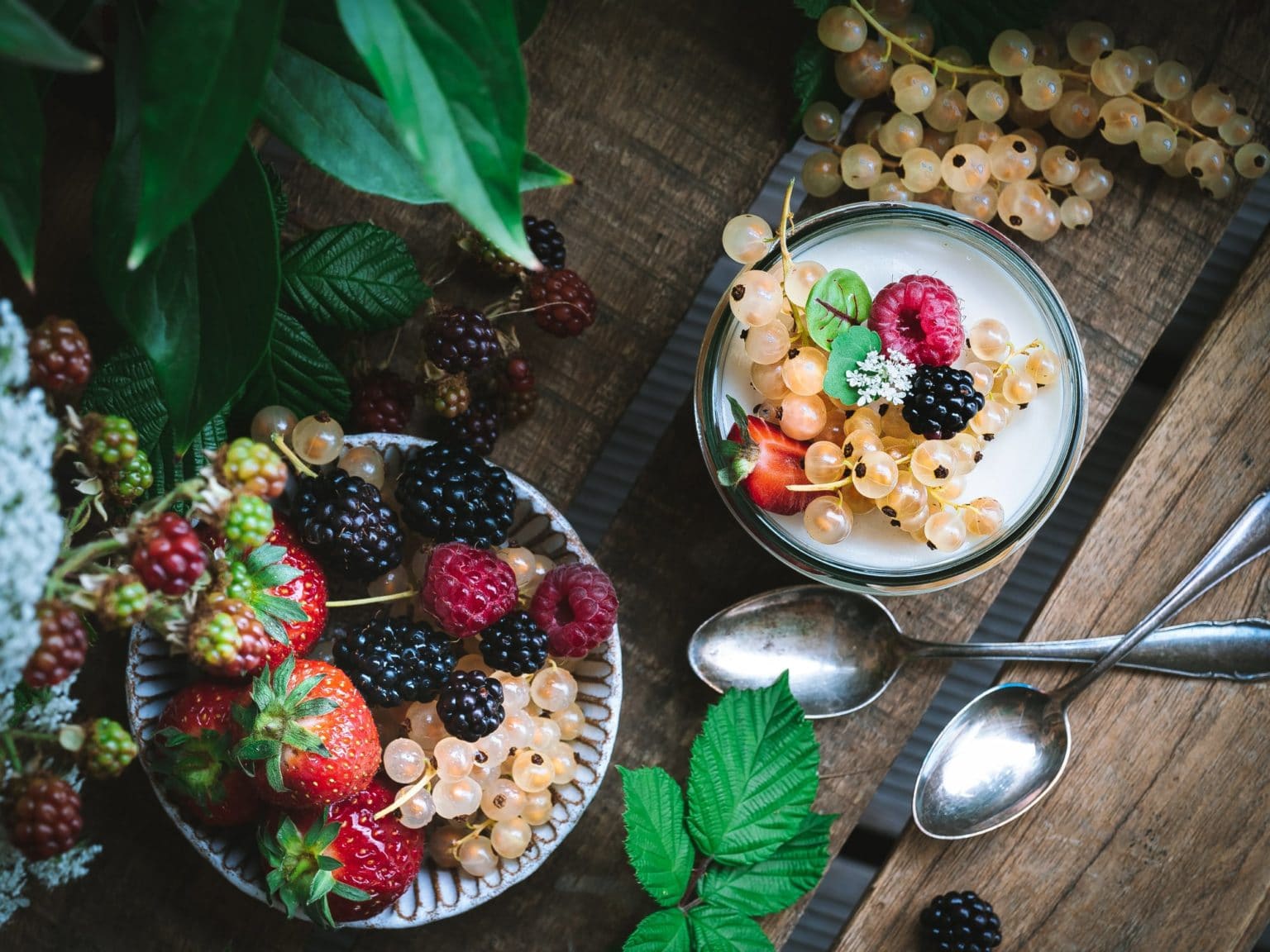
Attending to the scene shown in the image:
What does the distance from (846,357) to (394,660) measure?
42 cm

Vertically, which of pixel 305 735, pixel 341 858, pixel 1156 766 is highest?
pixel 1156 766

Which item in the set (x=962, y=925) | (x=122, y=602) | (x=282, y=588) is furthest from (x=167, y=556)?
(x=962, y=925)

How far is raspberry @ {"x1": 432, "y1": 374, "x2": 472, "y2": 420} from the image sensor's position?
0.89 m

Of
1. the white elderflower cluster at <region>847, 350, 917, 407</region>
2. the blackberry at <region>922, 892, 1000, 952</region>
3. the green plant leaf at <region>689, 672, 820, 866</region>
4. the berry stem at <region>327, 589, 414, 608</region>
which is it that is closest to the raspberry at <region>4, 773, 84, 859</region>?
the berry stem at <region>327, 589, 414, 608</region>

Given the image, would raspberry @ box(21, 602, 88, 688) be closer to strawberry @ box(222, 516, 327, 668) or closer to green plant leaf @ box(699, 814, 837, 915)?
strawberry @ box(222, 516, 327, 668)

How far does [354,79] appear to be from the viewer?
70cm

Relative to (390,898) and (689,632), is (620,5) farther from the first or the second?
(390,898)

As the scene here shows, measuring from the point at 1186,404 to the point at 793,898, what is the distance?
56cm

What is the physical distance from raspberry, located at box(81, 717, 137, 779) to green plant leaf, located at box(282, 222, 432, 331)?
1.33 ft

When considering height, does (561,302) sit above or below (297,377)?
above

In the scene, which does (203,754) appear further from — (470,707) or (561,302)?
(561,302)

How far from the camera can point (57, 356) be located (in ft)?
1.93

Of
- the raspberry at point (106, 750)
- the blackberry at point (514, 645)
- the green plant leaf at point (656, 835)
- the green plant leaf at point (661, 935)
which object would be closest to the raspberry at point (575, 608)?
the blackberry at point (514, 645)

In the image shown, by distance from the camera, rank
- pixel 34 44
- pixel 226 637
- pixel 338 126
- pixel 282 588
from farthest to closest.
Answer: pixel 282 588, pixel 338 126, pixel 226 637, pixel 34 44
